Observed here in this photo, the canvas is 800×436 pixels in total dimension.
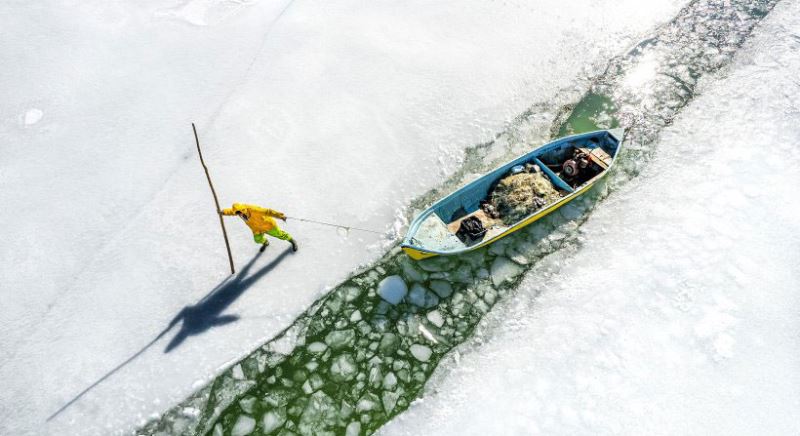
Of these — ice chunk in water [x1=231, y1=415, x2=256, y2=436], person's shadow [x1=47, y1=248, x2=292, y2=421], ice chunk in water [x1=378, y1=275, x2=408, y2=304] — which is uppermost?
ice chunk in water [x1=378, y1=275, x2=408, y2=304]

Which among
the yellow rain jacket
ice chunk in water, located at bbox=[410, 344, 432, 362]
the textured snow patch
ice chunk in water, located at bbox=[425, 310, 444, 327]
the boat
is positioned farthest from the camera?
the textured snow patch

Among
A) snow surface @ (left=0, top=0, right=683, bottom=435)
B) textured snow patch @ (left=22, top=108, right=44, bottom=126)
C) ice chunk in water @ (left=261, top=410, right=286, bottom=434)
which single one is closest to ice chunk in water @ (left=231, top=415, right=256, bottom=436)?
ice chunk in water @ (left=261, top=410, right=286, bottom=434)

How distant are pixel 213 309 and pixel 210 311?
45 millimetres

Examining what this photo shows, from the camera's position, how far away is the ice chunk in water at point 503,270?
676 cm

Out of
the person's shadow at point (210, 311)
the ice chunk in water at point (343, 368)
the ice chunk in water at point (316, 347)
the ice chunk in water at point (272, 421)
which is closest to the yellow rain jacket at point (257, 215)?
the person's shadow at point (210, 311)

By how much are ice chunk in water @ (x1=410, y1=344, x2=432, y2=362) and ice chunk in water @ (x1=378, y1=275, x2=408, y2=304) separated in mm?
686

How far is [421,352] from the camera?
6.16 m

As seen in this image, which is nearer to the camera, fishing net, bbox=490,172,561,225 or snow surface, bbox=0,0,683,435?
snow surface, bbox=0,0,683,435

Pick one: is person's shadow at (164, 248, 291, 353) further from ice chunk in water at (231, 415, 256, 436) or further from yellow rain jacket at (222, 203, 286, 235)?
ice chunk in water at (231, 415, 256, 436)

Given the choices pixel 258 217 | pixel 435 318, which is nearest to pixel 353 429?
pixel 435 318

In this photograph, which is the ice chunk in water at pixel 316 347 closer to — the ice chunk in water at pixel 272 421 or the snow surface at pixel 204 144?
the snow surface at pixel 204 144

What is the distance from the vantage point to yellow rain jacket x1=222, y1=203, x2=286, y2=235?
570 cm

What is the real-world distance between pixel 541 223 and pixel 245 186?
4.73 m

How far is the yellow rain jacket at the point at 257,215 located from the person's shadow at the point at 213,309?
832 mm
